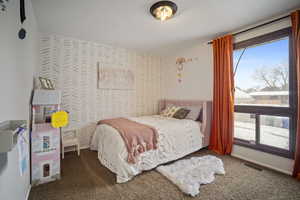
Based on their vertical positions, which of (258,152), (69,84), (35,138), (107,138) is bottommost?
(258,152)

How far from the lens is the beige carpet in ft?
5.02

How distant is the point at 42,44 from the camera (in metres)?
2.53

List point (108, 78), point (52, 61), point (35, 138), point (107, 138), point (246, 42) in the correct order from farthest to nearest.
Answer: point (108, 78)
point (52, 61)
point (246, 42)
point (107, 138)
point (35, 138)

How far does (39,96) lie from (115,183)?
1490mm

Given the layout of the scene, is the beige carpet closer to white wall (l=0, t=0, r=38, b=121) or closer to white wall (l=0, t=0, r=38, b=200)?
white wall (l=0, t=0, r=38, b=200)

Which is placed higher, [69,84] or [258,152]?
[69,84]

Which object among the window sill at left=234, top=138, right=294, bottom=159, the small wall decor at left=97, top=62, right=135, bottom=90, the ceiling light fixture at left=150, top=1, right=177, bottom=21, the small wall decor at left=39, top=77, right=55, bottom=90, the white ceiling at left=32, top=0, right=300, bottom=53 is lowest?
the window sill at left=234, top=138, right=294, bottom=159

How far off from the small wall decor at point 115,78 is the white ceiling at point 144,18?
26.2 inches

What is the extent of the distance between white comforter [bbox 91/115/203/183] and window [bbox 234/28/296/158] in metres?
0.89

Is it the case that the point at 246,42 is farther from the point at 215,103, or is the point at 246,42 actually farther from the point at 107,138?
the point at 107,138

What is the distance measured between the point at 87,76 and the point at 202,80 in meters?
2.57

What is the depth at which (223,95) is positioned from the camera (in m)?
2.55

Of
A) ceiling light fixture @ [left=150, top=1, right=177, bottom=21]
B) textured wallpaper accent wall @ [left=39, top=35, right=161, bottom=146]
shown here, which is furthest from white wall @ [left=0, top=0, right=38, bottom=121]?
textured wallpaper accent wall @ [left=39, top=35, right=161, bottom=146]

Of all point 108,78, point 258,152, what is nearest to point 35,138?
point 108,78
